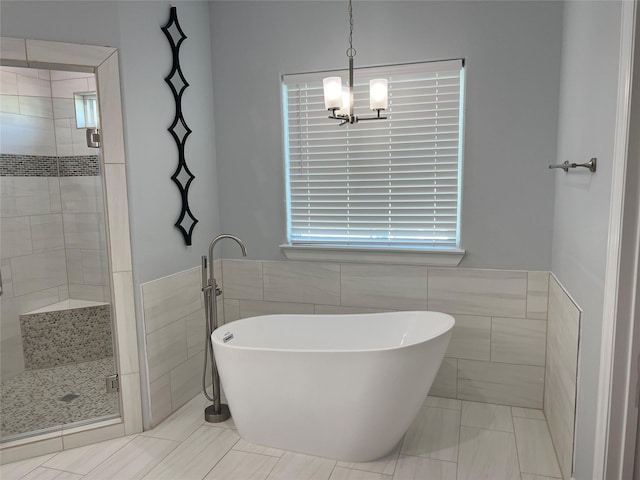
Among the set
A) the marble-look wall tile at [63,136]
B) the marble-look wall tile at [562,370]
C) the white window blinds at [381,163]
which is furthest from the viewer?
the marble-look wall tile at [63,136]

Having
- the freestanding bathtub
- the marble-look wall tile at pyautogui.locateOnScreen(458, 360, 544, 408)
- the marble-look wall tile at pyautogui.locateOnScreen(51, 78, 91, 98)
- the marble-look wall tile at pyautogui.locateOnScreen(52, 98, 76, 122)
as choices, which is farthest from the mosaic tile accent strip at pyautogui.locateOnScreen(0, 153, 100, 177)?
the marble-look wall tile at pyautogui.locateOnScreen(458, 360, 544, 408)

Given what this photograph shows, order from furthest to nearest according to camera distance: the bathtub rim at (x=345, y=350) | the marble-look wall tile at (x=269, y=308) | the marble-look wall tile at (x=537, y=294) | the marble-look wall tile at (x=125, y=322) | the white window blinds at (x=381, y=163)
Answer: the marble-look wall tile at (x=269, y=308) < the white window blinds at (x=381, y=163) < the marble-look wall tile at (x=537, y=294) < the marble-look wall tile at (x=125, y=322) < the bathtub rim at (x=345, y=350)

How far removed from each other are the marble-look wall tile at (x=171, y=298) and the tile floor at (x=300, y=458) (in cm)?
67

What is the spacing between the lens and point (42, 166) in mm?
3289

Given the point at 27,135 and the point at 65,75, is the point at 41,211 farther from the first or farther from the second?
the point at 65,75

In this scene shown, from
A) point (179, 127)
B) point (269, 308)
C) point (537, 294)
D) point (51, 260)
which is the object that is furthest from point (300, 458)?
point (51, 260)

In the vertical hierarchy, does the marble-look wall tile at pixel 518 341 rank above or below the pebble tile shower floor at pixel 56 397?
above

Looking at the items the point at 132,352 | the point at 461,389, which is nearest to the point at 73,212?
the point at 132,352

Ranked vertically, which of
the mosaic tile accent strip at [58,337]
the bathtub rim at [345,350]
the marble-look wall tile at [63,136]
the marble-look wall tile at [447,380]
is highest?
the marble-look wall tile at [63,136]

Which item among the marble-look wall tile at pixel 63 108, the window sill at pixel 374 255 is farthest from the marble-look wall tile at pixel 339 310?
the marble-look wall tile at pixel 63 108

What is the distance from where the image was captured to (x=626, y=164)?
1476 mm

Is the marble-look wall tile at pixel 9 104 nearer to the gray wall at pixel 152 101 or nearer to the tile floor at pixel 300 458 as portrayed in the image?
the gray wall at pixel 152 101

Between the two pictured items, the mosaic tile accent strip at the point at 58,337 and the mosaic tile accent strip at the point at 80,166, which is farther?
the mosaic tile accent strip at the point at 58,337

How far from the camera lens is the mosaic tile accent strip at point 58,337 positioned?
3180 mm
